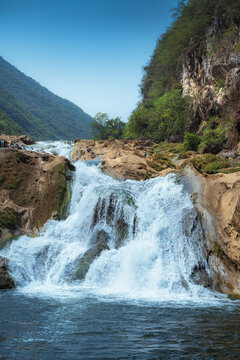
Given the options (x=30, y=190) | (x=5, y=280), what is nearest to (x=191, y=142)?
(x=30, y=190)

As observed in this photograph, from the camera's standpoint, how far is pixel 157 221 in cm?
1288

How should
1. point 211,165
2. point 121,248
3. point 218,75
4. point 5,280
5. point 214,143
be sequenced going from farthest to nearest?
point 218,75
point 214,143
point 211,165
point 121,248
point 5,280

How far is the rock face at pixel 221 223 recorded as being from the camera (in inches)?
408

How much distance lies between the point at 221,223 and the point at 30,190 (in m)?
10.2

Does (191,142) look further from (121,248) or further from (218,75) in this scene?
(121,248)

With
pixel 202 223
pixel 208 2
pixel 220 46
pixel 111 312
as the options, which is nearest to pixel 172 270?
pixel 202 223

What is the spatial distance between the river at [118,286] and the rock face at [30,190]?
669 millimetres

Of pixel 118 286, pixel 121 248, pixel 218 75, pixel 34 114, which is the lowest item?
pixel 118 286

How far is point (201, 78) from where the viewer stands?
1607 inches

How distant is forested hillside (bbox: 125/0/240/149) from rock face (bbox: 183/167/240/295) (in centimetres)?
1350

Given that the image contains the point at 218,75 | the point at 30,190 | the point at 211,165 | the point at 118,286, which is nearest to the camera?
the point at 118,286

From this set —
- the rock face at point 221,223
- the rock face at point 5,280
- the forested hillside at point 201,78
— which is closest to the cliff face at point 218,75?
the forested hillside at point 201,78

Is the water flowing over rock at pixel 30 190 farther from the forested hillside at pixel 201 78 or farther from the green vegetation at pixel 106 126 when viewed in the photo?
the green vegetation at pixel 106 126

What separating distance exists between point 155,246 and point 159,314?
4.75m
